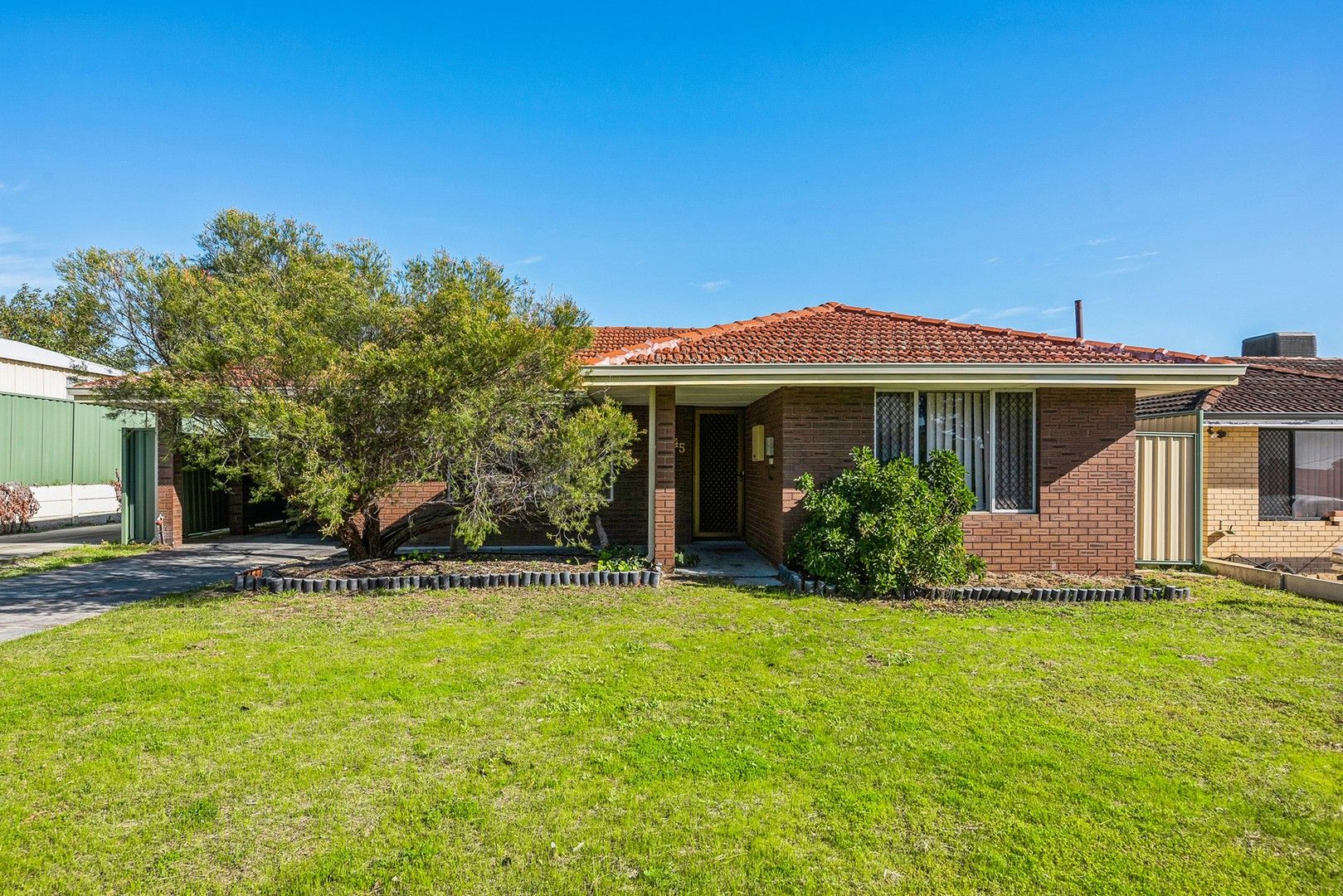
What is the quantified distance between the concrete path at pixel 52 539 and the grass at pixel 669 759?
25.8 ft

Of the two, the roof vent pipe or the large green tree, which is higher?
the roof vent pipe

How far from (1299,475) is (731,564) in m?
9.63

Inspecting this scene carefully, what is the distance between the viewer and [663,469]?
9266 mm

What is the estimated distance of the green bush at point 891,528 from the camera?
773 centimetres

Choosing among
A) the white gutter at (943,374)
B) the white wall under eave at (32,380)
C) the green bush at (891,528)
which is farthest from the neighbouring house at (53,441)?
the green bush at (891,528)

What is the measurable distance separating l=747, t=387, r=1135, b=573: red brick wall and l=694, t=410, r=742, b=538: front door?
3.53m

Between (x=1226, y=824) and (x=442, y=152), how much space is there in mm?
14872

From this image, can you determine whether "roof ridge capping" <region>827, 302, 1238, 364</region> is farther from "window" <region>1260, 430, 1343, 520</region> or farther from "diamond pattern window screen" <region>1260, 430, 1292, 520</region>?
"window" <region>1260, 430, 1343, 520</region>

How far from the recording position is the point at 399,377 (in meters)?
7.57

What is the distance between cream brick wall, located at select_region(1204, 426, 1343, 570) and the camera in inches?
428

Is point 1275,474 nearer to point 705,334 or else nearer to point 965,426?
point 965,426

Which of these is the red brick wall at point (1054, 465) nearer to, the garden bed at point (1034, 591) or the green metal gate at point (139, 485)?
the garden bed at point (1034, 591)

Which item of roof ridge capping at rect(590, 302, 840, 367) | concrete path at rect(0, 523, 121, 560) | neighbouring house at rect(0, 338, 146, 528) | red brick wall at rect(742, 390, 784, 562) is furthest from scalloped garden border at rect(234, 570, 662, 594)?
neighbouring house at rect(0, 338, 146, 528)

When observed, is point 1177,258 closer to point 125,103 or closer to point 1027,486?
point 1027,486
